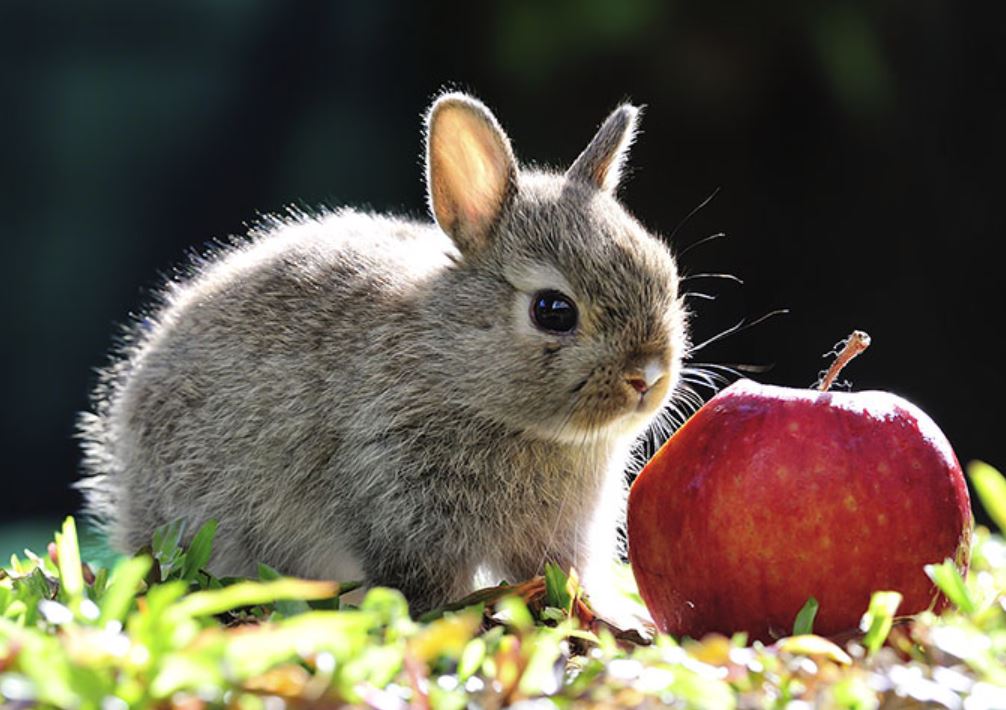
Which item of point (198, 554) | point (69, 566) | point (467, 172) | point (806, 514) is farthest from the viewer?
point (467, 172)

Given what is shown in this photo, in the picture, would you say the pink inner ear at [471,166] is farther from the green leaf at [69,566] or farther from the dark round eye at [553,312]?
the green leaf at [69,566]

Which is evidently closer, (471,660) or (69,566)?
(471,660)

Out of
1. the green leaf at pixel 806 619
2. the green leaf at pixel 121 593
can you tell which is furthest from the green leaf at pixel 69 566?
→ the green leaf at pixel 806 619

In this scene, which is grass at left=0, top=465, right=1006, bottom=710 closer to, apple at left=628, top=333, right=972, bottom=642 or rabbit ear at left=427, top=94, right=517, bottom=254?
apple at left=628, top=333, right=972, bottom=642

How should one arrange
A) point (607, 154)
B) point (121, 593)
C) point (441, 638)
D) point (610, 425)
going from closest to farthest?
1. point (441, 638)
2. point (121, 593)
3. point (610, 425)
4. point (607, 154)

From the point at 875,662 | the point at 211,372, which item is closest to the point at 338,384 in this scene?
the point at 211,372

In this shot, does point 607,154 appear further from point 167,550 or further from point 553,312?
point 167,550

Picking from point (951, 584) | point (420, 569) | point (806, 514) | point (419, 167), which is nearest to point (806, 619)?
point (806, 514)

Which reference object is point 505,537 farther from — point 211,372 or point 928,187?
point 928,187
